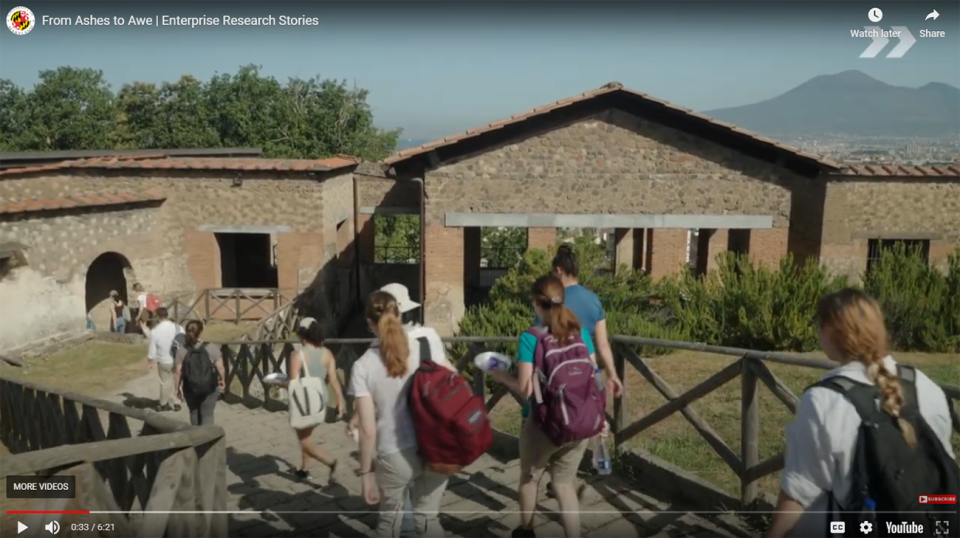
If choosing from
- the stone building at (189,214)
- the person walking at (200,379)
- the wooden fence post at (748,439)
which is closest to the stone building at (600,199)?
the stone building at (189,214)

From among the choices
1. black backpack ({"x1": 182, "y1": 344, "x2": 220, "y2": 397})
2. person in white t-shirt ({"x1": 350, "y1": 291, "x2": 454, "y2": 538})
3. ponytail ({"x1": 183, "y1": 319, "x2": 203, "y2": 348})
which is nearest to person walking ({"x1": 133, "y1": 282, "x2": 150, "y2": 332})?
ponytail ({"x1": 183, "y1": 319, "x2": 203, "y2": 348})

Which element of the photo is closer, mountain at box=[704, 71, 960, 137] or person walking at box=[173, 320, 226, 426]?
mountain at box=[704, 71, 960, 137]

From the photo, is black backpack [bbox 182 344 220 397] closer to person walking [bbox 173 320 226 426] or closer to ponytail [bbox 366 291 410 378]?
person walking [bbox 173 320 226 426]

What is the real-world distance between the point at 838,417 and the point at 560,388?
1.26m

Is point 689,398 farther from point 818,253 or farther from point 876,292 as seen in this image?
point 818,253

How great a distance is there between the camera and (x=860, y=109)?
6.36 metres

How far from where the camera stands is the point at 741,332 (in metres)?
9.28

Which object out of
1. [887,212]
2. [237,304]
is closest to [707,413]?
[887,212]

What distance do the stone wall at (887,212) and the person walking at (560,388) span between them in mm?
Result: 10554

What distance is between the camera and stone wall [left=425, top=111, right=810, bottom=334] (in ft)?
38.5

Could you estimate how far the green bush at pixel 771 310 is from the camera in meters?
8.94

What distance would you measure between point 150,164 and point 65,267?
9.93ft

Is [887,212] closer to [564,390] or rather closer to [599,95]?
[599,95]

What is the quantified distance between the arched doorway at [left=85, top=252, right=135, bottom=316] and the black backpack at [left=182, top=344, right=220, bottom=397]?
9.96 meters
